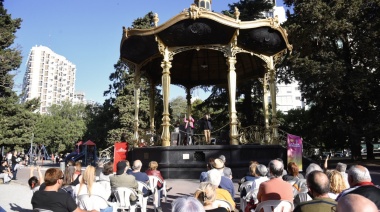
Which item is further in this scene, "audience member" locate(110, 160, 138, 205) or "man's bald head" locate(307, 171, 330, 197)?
"audience member" locate(110, 160, 138, 205)

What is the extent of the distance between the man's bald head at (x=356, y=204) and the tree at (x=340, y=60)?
24881mm

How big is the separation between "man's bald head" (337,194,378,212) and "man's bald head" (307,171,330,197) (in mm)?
1628

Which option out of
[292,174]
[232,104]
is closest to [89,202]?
[292,174]

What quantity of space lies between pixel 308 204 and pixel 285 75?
27.9m

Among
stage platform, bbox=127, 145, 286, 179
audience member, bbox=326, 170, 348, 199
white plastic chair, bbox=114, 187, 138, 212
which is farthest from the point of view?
stage platform, bbox=127, 145, 286, 179

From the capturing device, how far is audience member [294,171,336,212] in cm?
309

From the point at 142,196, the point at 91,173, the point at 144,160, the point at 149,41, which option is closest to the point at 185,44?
the point at 149,41

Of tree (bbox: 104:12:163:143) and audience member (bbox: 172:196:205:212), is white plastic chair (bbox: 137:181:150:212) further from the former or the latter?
tree (bbox: 104:12:163:143)

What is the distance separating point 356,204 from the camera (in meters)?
1.82

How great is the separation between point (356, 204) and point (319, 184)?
1.71 m

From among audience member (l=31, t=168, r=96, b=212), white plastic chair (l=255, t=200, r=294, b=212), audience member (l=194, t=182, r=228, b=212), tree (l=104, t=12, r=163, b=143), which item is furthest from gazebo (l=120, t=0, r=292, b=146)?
tree (l=104, t=12, r=163, b=143)

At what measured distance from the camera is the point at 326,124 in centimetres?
2947

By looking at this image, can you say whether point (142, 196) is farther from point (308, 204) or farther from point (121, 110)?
point (121, 110)

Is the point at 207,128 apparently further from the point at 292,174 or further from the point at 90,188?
the point at 90,188
